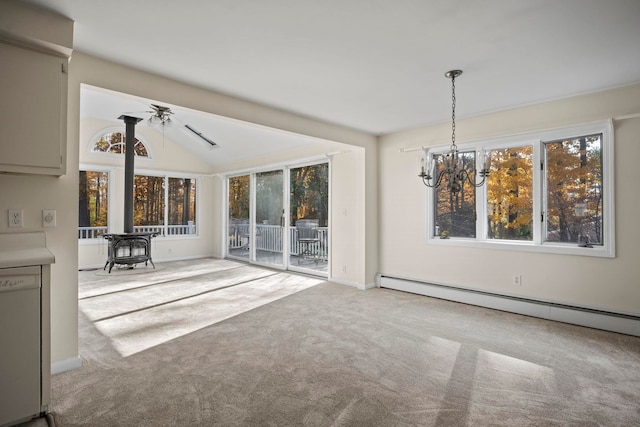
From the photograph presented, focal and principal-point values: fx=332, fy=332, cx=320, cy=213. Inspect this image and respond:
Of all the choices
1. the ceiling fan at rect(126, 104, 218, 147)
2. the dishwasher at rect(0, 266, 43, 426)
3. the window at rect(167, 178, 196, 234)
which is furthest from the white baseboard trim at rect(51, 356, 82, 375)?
the window at rect(167, 178, 196, 234)

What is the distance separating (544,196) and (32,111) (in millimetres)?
4896

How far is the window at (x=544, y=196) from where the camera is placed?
3586 mm

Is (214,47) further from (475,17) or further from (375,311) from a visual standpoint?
(375,311)

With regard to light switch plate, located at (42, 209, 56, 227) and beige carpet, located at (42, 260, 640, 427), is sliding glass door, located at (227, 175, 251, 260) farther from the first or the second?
light switch plate, located at (42, 209, 56, 227)

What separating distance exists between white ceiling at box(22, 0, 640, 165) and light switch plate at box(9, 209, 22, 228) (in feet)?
4.46

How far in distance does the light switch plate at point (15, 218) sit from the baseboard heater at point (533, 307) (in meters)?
4.49

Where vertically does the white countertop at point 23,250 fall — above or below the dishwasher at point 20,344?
above

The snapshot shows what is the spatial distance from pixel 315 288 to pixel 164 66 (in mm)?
3642

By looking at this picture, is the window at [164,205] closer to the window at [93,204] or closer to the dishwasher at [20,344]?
the window at [93,204]

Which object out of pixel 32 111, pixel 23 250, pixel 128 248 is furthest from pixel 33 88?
pixel 128 248

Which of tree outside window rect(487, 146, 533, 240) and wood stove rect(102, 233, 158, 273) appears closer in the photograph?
tree outside window rect(487, 146, 533, 240)

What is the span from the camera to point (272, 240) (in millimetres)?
7277

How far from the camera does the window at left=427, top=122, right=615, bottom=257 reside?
3586 mm

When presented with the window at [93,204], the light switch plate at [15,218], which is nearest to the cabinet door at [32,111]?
the light switch plate at [15,218]
